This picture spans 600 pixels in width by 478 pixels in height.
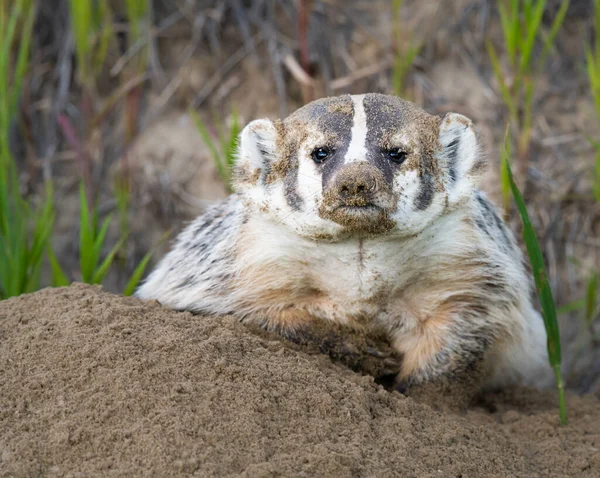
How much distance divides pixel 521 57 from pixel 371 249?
1.39 meters

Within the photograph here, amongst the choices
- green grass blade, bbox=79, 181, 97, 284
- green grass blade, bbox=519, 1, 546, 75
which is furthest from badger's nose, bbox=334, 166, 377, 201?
green grass blade, bbox=519, 1, 546, 75

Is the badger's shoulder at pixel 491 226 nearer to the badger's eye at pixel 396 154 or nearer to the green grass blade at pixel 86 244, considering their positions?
the badger's eye at pixel 396 154

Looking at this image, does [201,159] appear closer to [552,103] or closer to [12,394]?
[552,103]

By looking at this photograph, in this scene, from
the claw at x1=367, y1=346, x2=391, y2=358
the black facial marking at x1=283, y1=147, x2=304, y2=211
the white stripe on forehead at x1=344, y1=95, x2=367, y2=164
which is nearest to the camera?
the white stripe on forehead at x1=344, y1=95, x2=367, y2=164

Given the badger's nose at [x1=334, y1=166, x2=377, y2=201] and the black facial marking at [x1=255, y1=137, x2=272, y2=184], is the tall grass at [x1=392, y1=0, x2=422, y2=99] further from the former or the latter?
the badger's nose at [x1=334, y1=166, x2=377, y2=201]

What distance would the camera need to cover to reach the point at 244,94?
4160 mm

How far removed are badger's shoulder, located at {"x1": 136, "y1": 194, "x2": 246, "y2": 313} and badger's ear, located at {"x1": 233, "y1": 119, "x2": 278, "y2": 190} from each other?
6.1 inches

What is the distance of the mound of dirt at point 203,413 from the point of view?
62.2 inches

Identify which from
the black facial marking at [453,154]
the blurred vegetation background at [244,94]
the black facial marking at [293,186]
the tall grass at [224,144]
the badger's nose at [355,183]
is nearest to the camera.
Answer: the badger's nose at [355,183]

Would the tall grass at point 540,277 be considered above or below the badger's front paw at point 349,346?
above

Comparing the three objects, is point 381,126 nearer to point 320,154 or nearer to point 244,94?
point 320,154

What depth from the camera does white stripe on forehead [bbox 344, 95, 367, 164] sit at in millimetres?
1902

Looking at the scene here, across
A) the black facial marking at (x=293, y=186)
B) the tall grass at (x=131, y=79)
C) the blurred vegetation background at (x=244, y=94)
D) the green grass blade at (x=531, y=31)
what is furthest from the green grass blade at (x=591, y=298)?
the tall grass at (x=131, y=79)

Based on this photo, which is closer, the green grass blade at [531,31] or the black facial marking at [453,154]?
the black facial marking at [453,154]
